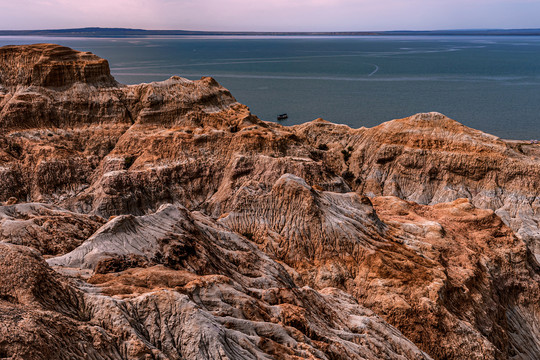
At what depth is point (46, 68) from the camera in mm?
68938

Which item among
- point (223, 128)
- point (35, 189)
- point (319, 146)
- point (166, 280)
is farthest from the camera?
point (319, 146)

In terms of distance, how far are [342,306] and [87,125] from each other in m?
54.9

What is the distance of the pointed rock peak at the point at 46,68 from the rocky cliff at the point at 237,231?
0.26 meters

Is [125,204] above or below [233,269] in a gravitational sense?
below

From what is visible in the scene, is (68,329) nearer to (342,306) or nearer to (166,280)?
(166,280)

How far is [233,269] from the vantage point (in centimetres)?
2875

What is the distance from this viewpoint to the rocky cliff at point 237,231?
17.9 meters

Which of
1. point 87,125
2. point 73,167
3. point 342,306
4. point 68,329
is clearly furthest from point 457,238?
point 87,125

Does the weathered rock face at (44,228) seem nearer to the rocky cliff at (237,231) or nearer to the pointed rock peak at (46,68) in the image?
the rocky cliff at (237,231)

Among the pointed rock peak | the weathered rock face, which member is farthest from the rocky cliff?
the pointed rock peak

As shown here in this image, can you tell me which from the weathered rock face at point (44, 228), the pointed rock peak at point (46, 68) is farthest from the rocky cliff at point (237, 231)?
the pointed rock peak at point (46, 68)

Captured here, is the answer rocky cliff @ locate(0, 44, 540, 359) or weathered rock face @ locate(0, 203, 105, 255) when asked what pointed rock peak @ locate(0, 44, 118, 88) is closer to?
rocky cliff @ locate(0, 44, 540, 359)

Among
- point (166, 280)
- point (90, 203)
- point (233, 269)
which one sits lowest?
point (90, 203)

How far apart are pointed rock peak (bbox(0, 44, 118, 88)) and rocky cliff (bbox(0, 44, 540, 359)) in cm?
26
